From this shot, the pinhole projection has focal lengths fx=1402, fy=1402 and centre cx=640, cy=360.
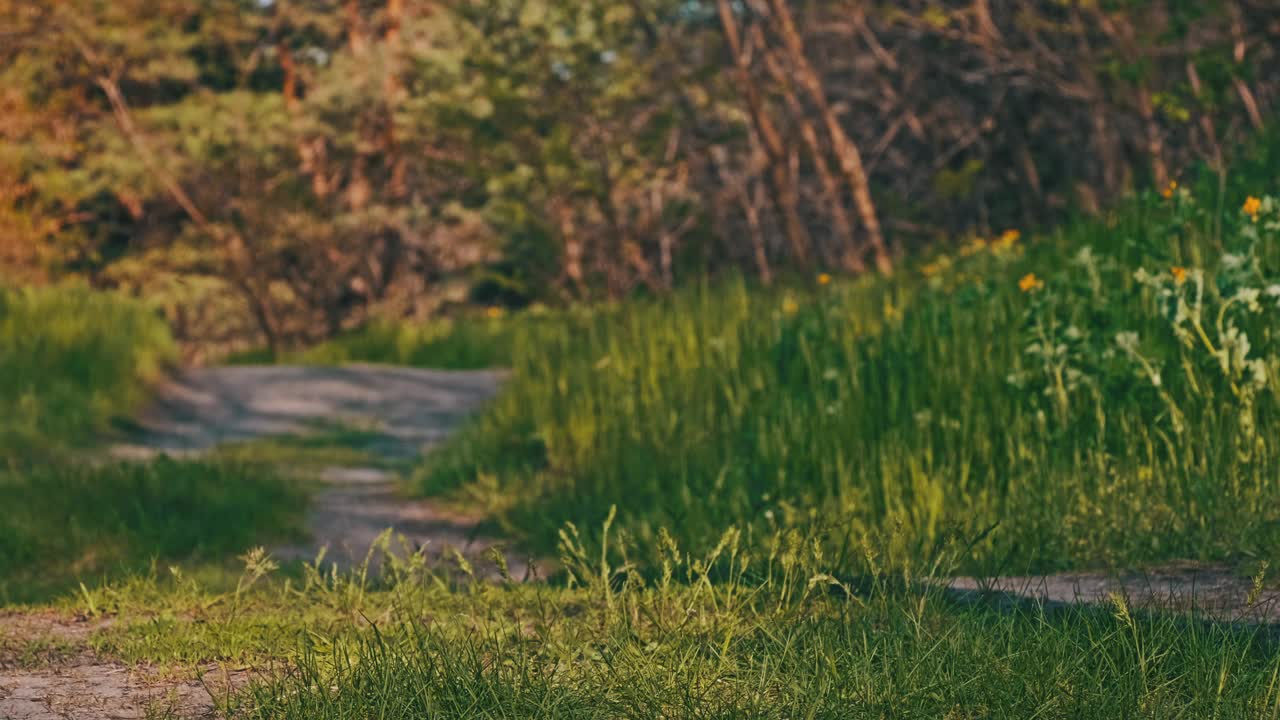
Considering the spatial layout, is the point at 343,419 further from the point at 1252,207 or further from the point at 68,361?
the point at 1252,207

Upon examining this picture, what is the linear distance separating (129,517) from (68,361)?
4527mm

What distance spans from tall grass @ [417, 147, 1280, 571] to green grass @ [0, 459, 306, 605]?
1.20m

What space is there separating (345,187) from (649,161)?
913 cm

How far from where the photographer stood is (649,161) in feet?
61.6

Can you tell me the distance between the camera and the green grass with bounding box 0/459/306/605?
6.04m

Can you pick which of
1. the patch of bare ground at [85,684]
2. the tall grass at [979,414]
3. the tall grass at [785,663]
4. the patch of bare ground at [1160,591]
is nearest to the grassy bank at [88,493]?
the patch of bare ground at [85,684]

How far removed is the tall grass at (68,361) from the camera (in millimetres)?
9406

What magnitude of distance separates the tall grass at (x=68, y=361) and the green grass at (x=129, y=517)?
6.21 ft

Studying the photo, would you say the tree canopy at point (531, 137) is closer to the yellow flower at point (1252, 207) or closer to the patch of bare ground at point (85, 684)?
the yellow flower at point (1252, 207)

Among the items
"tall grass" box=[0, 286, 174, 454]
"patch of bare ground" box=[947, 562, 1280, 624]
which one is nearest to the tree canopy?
"tall grass" box=[0, 286, 174, 454]

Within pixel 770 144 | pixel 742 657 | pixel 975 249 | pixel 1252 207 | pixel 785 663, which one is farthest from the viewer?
pixel 770 144

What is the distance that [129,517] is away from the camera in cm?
667

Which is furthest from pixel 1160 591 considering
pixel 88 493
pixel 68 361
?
pixel 68 361

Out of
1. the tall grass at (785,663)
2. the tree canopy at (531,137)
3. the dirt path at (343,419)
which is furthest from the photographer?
the tree canopy at (531,137)
